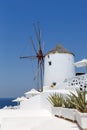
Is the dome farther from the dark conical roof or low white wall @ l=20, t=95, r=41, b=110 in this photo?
low white wall @ l=20, t=95, r=41, b=110

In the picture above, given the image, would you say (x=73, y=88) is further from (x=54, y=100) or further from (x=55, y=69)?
(x=55, y=69)

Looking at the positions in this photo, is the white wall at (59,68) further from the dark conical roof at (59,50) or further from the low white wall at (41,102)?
Answer: the low white wall at (41,102)

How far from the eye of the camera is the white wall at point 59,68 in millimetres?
28719

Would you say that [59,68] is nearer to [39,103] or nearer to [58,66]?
[58,66]

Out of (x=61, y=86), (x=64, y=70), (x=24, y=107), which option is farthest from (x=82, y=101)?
(x=64, y=70)

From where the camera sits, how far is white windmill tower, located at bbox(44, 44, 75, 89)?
2875cm

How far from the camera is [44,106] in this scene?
19.3 m

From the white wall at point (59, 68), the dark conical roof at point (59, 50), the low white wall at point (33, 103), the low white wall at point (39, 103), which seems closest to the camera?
the low white wall at point (39, 103)

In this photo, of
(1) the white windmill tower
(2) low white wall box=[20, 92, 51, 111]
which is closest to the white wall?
(1) the white windmill tower

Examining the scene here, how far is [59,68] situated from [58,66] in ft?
0.80

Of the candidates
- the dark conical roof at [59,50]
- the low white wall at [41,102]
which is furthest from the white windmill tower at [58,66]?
the low white wall at [41,102]

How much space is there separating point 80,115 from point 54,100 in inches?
275

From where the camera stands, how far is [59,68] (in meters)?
28.7

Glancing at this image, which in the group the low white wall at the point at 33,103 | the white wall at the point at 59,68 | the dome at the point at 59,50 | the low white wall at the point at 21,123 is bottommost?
the low white wall at the point at 21,123
